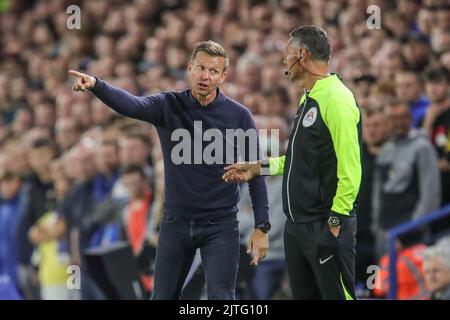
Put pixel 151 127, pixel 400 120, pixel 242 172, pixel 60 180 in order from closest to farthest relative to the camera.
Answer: pixel 242 172 < pixel 400 120 < pixel 151 127 < pixel 60 180

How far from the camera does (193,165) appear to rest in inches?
217

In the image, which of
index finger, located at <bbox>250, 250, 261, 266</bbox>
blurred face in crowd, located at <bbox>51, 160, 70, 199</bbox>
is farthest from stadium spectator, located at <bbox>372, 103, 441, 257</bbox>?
blurred face in crowd, located at <bbox>51, 160, 70, 199</bbox>

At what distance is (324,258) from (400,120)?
106 inches

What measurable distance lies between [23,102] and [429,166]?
6.82 meters

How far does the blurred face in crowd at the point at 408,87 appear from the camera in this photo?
791 cm

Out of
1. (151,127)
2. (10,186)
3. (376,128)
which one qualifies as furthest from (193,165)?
(10,186)

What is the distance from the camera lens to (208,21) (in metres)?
10.8

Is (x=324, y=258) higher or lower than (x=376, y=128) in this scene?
lower

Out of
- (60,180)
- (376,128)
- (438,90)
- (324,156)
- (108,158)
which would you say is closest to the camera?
(324,156)

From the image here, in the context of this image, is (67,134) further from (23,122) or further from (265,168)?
(265,168)

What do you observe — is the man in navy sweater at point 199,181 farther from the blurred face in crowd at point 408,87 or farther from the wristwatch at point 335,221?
the blurred face in crowd at point 408,87

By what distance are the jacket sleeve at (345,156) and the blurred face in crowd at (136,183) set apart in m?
4.06

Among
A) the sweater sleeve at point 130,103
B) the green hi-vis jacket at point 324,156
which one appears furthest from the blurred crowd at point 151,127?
the sweater sleeve at point 130,103

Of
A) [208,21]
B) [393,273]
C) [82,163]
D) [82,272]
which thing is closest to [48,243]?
[82,163]
